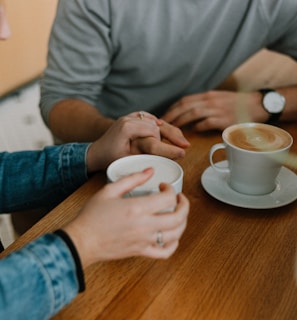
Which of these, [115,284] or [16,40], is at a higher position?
[115,284]

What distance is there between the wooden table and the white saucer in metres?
0.01

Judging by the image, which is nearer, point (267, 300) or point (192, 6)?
point (267, 300)

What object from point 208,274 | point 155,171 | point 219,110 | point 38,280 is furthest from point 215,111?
point 38,280

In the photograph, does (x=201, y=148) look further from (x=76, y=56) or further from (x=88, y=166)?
(x=76, y=56)

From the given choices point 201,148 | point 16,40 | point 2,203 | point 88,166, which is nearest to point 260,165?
point 201,148

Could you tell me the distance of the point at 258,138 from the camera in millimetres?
786

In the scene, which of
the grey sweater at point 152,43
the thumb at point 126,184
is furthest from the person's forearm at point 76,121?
the thumb at point 126,184

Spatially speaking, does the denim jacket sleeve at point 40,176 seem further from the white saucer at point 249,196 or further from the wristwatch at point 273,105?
the wristwatch at point 273,105

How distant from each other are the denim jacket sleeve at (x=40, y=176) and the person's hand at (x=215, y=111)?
0.87 feet

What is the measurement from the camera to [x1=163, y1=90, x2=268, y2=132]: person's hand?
101 centimetres

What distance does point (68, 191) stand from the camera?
87 centimetres

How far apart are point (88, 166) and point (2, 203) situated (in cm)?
17

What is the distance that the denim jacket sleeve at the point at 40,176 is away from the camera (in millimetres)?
847

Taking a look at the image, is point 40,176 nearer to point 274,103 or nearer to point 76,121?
point 76,121
